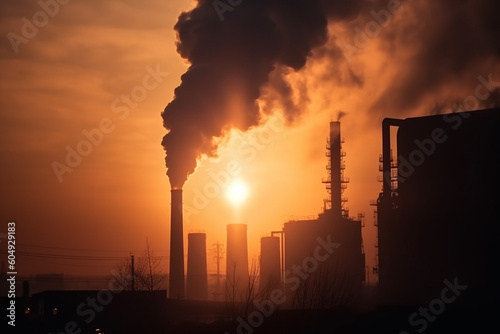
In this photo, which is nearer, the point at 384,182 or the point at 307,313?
the point at 307,313

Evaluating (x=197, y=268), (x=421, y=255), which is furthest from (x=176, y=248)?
(x=421, y=255)

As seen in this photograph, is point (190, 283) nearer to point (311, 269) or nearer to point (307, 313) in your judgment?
point (311, 269)

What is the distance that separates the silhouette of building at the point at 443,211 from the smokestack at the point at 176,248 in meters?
10.2

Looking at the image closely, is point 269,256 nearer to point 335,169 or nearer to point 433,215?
point 335,169

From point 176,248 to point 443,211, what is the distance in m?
13.9

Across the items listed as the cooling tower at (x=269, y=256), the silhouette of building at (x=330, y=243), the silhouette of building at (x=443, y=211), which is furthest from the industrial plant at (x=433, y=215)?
the cooling tower at (x=269, y=256)

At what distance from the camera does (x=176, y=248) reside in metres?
37.6

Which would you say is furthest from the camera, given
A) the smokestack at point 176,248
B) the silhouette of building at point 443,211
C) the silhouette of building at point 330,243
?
the silhouette of building at point 330,243

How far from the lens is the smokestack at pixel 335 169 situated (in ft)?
153

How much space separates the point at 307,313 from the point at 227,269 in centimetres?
2442

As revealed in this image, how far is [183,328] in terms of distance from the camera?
2447 cm

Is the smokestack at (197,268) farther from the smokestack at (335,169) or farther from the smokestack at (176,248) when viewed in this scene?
the smokestack at (335,169)

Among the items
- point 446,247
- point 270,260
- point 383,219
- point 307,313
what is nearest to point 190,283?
point 270,260

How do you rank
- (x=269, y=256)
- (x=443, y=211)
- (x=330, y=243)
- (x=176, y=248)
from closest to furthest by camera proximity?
(x=443, y=211) < (x=176, y=248) < (x=330, y=243) < (x=269, y=256)
